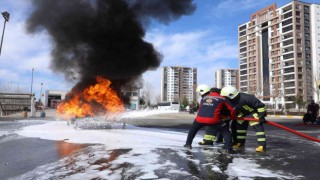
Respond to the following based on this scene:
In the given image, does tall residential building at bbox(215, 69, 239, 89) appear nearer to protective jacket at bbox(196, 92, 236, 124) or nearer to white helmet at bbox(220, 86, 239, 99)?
white helmet at bbox(220, 86, 239, 99)

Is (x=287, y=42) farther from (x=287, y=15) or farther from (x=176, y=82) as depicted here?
(x=176, y=82)

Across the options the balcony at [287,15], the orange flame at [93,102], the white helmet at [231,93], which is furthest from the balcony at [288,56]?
the white helmet at [231,93]

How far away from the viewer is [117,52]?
43.5ft

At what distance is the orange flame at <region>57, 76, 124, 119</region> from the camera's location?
38.0 feet

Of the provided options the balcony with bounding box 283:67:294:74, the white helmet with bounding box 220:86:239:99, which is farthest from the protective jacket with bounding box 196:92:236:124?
the balcony with bounding box 283:67:294:74

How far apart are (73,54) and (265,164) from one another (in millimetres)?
10273

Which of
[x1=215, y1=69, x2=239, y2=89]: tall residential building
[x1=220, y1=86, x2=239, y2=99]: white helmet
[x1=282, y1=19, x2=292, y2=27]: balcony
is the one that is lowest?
[x1=220, y1=86, x2=239, y2=99]: white helmet

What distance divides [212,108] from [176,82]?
5440 inches

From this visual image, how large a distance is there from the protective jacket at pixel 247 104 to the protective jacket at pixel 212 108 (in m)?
0.34

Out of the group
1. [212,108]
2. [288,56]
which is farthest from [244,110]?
[288,56]

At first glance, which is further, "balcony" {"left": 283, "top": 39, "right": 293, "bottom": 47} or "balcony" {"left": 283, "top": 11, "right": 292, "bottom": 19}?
"balcony" {"left": 283, "top": 11, "right": 292, "bottom": 19}

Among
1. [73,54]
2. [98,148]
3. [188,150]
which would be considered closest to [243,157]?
[188,150]

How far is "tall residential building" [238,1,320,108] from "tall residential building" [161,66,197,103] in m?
46.4

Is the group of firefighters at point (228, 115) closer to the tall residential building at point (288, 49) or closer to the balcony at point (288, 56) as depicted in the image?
the tall residential building at point (288, 49)
